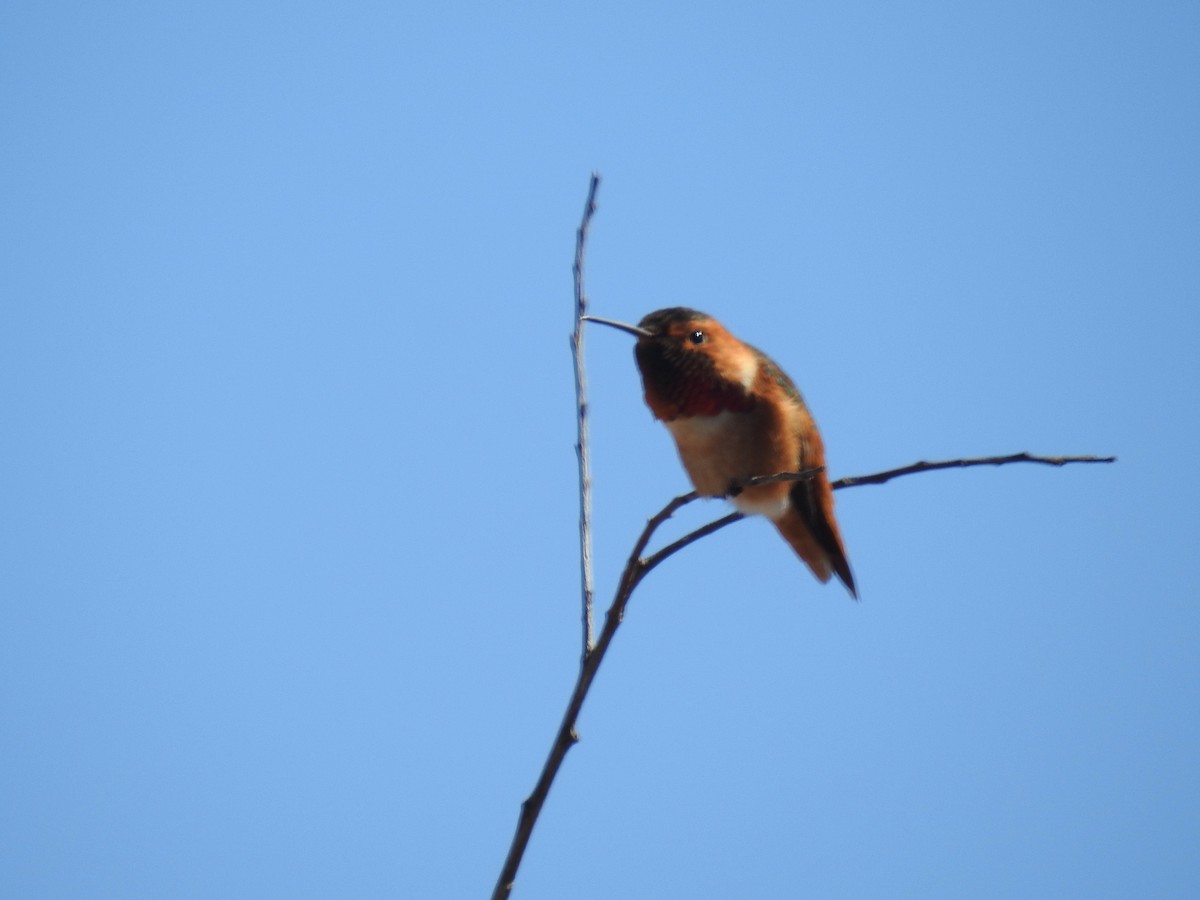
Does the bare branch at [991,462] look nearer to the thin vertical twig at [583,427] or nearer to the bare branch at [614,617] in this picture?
the bare branch at [614,617]

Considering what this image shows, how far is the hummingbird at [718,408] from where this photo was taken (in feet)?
15.1

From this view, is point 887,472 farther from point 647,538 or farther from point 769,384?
point 769,384

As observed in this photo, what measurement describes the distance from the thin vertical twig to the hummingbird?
178 cm

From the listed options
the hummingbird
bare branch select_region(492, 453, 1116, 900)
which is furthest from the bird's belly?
bare branch select_region(492, 453, 1116, 900)

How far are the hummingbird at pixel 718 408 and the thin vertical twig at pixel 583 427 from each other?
5.82 feet

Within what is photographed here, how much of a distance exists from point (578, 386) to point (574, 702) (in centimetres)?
82

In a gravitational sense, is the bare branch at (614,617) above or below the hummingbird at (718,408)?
below

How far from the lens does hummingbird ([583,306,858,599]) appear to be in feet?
15.1

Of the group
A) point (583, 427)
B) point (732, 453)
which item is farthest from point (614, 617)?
point (732, 453)

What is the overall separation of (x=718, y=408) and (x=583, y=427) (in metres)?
2.06

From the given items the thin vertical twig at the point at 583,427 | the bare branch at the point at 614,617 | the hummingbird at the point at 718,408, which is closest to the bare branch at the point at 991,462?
the bare branch at the point at 614,617

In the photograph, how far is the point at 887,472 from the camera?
2682 millimetres

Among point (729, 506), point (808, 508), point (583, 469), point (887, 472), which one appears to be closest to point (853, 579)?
point (808, 508)

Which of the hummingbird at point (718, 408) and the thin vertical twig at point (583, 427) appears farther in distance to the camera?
the hummingbird at point (718, 408)
